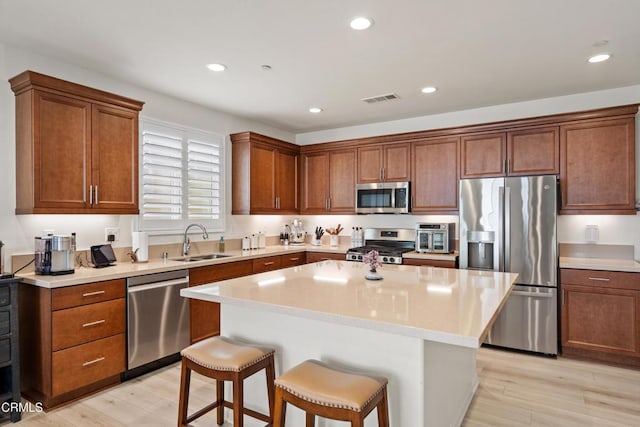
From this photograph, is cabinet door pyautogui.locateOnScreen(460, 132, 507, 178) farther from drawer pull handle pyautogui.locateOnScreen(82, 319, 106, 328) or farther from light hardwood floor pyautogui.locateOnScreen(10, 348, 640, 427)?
drawer pull handle pyautogui.locateOnScreen(82, 319, 106, 328)

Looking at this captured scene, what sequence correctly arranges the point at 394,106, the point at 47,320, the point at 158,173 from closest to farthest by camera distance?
the point at 47,320, the point at 158,173, the point at 394,106

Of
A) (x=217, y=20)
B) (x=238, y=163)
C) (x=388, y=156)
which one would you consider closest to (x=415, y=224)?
(x=388, y=156)

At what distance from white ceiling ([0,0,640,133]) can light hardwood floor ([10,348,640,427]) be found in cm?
260

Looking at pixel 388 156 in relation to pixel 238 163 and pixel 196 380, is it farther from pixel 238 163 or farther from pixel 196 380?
pixel 196 380

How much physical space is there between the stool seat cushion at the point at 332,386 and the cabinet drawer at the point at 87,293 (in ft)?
6.11

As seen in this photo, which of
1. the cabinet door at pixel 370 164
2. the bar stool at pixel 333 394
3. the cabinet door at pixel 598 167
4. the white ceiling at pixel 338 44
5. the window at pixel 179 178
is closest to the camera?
the bar stool at pixel 333 394

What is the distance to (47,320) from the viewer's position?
2607 millimetres

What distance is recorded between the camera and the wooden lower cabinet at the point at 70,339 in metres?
2.62

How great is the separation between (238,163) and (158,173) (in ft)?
3.51

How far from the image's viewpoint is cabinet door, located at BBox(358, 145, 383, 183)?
4918mm

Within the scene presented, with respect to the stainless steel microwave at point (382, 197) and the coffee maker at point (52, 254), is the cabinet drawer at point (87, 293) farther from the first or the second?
the stainless steel microwave at point (382, 197)

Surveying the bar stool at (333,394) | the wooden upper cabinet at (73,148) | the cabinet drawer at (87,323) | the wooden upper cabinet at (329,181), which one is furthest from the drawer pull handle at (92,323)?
the wooden upper cabinet at (329,181)

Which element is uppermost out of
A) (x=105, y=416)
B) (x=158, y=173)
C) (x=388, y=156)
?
(x=388, y=156)

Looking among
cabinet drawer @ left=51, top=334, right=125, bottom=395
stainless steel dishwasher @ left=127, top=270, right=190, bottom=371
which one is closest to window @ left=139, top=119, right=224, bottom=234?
stainless steel dishwasher @ left=127, top=270, right=190, bottom=371
